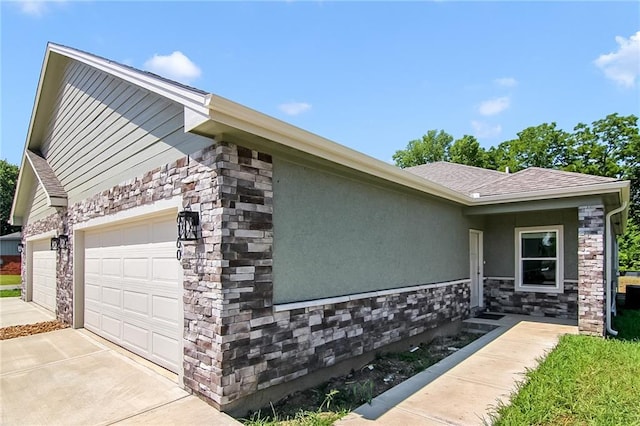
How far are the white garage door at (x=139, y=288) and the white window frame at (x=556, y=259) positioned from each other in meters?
8.50

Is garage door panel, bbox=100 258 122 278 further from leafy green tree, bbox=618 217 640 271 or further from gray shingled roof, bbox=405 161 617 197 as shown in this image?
leafy green tree, bbox=618 217 640 271

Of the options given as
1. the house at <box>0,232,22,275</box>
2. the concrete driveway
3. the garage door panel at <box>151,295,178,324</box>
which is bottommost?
the house at <box>0,232,22,275</box>

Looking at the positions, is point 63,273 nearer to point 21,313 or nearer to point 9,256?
point 21,313

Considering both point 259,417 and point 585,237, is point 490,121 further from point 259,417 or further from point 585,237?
point 259,417

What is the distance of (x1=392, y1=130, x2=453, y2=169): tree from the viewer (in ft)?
111

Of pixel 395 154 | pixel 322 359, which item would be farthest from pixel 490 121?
pixel 322 359

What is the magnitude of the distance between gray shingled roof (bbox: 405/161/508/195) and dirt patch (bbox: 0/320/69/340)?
9.92 meters

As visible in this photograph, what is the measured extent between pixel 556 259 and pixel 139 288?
30.1 ft

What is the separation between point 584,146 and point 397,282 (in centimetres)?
2719

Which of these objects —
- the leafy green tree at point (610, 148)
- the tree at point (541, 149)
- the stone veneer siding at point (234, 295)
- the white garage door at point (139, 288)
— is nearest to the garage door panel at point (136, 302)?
the white garage door at point (139, 288)

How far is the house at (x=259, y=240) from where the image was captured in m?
4.02

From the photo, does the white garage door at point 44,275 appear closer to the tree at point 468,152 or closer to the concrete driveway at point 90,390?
the concrete driveway at point 90,390

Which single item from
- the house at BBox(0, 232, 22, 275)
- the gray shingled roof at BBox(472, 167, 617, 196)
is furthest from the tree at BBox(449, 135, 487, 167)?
the house at BBox(0, 232, 22, 275)

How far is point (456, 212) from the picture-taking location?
8.91m
